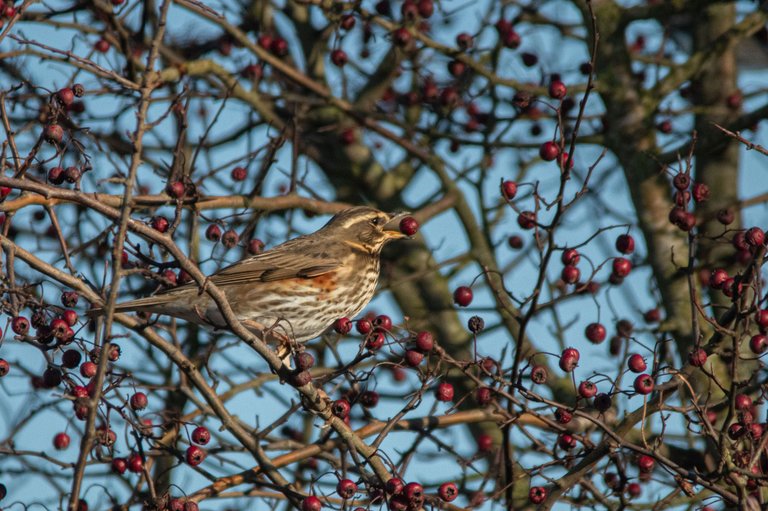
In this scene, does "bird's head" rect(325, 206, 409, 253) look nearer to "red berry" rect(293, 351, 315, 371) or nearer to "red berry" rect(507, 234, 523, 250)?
"red berry" rect(507, 234, 523, 250)

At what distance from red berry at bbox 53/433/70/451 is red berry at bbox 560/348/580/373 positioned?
3.14m

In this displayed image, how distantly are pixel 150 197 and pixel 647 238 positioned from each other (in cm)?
345

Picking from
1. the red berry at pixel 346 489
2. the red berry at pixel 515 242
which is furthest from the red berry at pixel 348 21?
the red berry at pixel 346 489

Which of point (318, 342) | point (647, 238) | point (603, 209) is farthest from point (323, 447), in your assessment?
point (603, 209)

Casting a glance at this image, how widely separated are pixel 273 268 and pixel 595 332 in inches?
86.3

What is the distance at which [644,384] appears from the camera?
414 cm

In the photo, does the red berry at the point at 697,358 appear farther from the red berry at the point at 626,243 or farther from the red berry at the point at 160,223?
the red berry at the point at 160,223

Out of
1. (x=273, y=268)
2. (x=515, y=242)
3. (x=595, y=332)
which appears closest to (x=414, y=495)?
(x=595, y=332)

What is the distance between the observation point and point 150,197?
5.45 meters

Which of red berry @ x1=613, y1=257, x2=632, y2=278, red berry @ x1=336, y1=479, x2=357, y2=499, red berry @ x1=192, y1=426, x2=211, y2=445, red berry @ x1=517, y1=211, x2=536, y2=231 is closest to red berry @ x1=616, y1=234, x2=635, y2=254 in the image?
red berry @ x1=613, y1=257, x2=632, y2=278

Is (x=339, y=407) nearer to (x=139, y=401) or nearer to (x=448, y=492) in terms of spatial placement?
(x=448, y=492)

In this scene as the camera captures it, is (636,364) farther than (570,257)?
No

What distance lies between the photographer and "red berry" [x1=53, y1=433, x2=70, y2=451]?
5.89m

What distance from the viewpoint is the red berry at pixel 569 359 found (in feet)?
14.3
